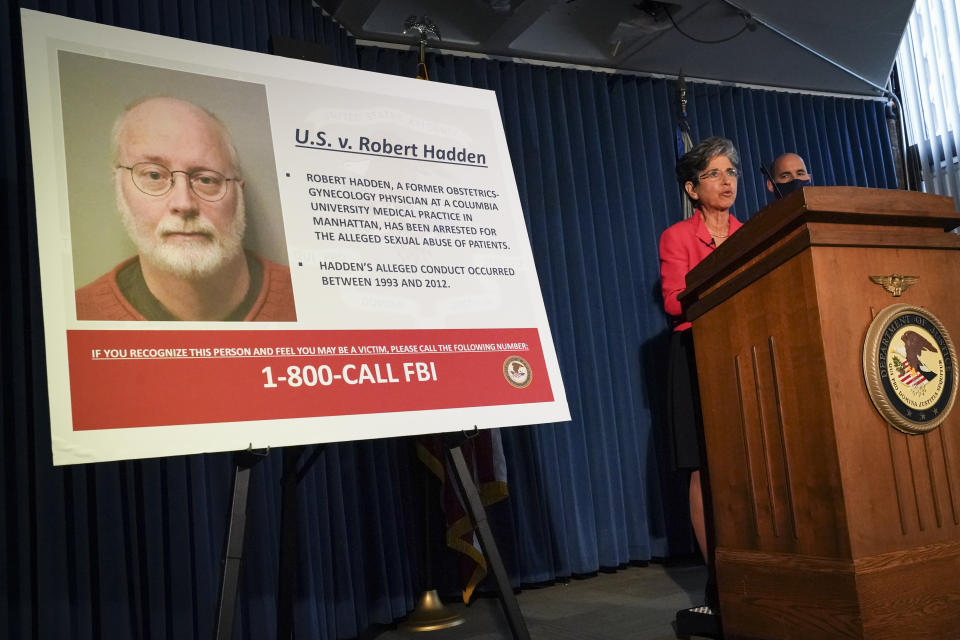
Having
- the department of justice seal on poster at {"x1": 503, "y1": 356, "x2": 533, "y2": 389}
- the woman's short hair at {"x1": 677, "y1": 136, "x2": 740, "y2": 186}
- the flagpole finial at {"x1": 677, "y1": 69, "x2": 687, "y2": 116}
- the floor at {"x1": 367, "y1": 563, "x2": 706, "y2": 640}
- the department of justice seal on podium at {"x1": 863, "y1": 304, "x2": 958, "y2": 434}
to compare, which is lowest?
the floor at {"x1": 367, "y1": 563, "x2": 706, "y2": 640}

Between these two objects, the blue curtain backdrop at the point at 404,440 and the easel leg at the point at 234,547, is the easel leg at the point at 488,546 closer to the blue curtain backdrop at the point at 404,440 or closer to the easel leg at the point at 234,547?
the easel leg at the point at 234,547

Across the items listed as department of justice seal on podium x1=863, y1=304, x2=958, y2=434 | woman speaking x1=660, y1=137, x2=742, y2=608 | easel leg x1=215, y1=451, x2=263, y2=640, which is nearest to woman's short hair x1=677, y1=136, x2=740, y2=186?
woman speaking x1=660, y1=137, x2=742, y2=608

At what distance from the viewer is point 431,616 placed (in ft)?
9.18

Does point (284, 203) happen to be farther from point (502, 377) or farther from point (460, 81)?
point (460, 81)

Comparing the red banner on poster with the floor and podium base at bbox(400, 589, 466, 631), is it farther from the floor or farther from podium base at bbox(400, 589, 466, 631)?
podium base at bbox(400, 589, 466, 631)

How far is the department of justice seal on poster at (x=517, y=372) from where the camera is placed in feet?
5.99

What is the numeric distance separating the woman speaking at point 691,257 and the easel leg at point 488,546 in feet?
2.56

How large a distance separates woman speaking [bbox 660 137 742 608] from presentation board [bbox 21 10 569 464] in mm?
618

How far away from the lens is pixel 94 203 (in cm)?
152

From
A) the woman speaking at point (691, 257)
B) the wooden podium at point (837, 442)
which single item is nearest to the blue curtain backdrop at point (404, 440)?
the woman speaking at point (691, 257)

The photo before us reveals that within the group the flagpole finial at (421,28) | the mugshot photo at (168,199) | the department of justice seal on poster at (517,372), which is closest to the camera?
the mugshot photo at (168,199)

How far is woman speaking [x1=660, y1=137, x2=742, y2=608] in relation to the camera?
2.32 m

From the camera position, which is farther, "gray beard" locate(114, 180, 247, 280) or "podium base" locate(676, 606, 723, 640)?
"podium base" locate(676, 606, 723, 640)

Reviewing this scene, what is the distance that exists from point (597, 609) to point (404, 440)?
3.14 ft
